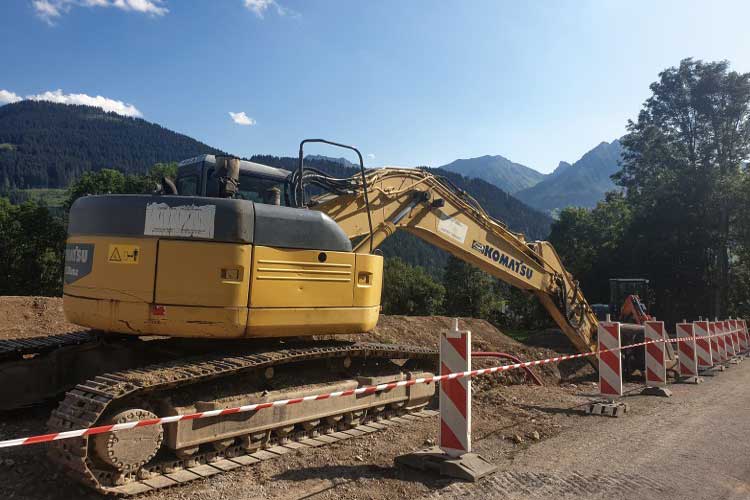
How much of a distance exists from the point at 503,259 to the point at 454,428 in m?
5.40

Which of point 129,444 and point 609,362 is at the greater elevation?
point 609,362

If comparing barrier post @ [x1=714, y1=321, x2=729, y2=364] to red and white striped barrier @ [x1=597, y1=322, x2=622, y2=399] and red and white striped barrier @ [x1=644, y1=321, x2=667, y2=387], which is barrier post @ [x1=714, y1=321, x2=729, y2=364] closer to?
red and white striped barrier @ [x1=644, y1=321, x2=667, y2=387]

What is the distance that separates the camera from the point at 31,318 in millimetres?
11523

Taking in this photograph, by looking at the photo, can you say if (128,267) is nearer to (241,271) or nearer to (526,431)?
(241,271)

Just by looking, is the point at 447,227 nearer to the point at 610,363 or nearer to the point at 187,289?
the point at 610,363

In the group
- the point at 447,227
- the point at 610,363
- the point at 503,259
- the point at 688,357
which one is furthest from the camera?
the point at 688,357

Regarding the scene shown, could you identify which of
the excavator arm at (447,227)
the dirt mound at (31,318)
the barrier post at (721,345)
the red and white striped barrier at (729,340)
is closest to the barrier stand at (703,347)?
the barrier post at (721,345)

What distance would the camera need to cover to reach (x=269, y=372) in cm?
549

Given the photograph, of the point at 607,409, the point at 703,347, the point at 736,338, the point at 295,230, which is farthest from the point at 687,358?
the point at 295,230

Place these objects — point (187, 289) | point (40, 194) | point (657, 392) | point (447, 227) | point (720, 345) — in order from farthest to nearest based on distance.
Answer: point (40, 194)
point (720, 345)
point (657, 392)
point (447, 227)
point (187, 289)

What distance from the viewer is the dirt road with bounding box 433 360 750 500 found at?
4.46 metres

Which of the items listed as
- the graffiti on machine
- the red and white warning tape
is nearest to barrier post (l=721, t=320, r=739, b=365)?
the graffiti on machine

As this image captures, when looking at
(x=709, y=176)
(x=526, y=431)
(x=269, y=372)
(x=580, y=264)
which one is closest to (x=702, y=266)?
(x=709, y=176)

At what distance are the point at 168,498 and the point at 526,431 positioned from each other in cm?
404
